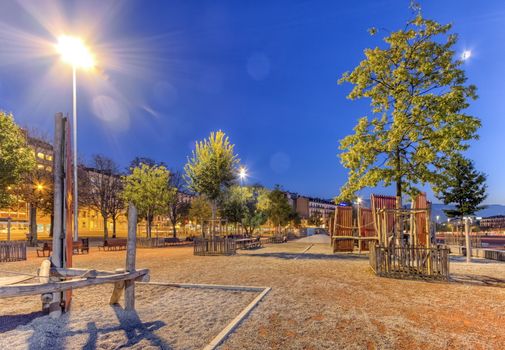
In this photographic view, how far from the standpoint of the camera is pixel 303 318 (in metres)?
6.93

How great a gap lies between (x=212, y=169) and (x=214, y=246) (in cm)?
535

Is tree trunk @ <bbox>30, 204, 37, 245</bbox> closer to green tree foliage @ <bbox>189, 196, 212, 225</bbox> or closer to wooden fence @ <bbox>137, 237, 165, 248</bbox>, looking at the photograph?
wooden fence @ <bbox>137, 237, 165, 248</bbox>

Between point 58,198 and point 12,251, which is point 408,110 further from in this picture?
point 12,251

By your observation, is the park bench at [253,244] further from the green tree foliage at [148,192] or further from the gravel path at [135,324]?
the gravel path at [135,324]

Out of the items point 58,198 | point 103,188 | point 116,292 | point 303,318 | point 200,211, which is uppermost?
point 103,188

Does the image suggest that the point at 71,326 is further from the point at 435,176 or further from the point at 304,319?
the point at 435,176

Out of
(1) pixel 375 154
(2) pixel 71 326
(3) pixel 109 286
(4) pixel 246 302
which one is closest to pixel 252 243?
(1) pixel 375 154

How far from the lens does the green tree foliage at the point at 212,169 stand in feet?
75.8

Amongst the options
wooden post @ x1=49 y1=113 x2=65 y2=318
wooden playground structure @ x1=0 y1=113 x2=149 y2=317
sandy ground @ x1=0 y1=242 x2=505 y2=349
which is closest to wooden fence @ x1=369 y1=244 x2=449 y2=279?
sandy ground @ x1=0 y1=242 x2=505 y2=349

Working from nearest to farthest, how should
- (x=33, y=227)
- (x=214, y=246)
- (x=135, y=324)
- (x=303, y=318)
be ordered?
(x=135, y=324) < (x=303, y=318) < (x=214, y=246) < (x=33, y=227)

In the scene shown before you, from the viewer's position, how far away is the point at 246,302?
8336 mm

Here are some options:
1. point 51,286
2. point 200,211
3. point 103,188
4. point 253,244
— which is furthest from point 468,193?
point 103,188

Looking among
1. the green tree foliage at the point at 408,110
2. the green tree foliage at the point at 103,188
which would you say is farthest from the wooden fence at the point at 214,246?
the green tree foliage at the point at 103,188

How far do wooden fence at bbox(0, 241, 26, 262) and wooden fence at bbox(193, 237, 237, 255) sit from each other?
1001 centimetres
